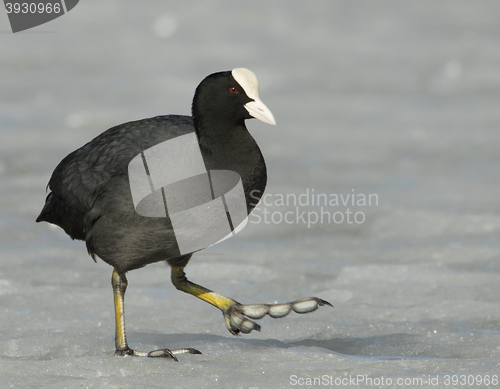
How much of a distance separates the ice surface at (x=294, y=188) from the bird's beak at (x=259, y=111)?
1.15 meters

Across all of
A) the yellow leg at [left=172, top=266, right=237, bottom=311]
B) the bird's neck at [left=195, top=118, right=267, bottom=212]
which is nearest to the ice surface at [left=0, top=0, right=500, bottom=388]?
the yellow leg at [left=172, top=266, right=237, bottom=311]

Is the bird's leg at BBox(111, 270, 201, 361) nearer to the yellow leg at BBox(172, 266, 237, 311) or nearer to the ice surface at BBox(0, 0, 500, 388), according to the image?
the ice surface at BBox(0, 0, 500, 388)

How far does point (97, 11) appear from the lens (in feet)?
39.3

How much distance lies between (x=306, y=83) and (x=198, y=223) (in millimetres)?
7010

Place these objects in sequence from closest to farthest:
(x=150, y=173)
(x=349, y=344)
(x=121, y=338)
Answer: (x=150, y=173) → (x=121, y=338) → (x=349, y=344)

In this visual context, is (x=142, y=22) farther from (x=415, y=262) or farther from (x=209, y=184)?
(x=209, y=184)

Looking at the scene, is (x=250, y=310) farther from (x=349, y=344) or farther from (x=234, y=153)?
(x=234, y=153)

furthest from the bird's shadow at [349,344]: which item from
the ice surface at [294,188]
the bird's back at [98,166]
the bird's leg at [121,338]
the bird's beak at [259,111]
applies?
the bird's beak at [259,111]

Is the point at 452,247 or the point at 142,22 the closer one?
the point at 452,247

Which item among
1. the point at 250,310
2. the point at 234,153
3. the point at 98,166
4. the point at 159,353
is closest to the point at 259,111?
the point at 234,153

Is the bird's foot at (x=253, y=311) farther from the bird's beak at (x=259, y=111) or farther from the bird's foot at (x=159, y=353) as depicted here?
the bird's beak at (x=259, y=111)

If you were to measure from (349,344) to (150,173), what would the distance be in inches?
58.3

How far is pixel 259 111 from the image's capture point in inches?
137

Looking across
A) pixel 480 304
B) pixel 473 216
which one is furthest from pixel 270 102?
pixel 480 304
